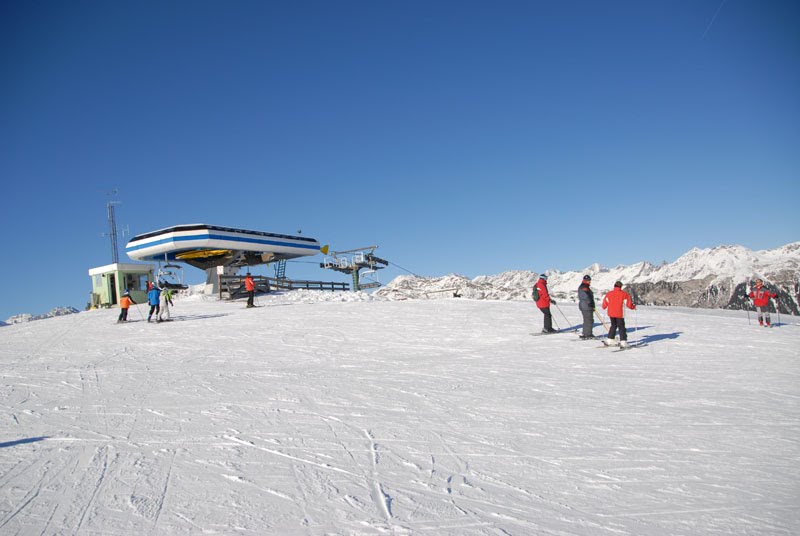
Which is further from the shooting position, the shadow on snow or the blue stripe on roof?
the blue stripe on roof

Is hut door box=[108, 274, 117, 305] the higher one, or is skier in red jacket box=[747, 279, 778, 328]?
hut door box=[108, 274, 117, 305]

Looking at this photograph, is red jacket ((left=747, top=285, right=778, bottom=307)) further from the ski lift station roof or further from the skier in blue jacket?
the ski lift station roof

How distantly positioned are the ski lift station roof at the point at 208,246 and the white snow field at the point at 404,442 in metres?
20.4

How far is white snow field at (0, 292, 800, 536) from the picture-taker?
4.14m

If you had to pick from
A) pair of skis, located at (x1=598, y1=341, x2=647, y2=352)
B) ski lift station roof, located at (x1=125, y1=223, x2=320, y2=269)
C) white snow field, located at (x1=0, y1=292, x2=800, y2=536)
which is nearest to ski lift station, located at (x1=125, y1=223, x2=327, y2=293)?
ski lift station roof, located at (x1=125, y1=223, x2=320, y2=269)

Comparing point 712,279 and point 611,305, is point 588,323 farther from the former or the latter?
point 712,279

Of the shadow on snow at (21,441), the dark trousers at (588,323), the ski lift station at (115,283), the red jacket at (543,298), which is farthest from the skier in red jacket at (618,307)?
the ski lift station at (115,283)

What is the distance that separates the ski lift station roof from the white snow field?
67.1ft

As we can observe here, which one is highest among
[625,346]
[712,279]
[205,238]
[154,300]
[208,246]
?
[205,238]

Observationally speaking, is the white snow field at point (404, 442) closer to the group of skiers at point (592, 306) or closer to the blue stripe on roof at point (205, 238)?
the group of skiers at point (592, 306)

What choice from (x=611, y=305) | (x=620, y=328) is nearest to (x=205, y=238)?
(x=611, y=305)

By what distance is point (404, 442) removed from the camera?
598 centimetres

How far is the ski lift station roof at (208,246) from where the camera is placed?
32625 millimetres

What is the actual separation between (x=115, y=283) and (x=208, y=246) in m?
7.62
